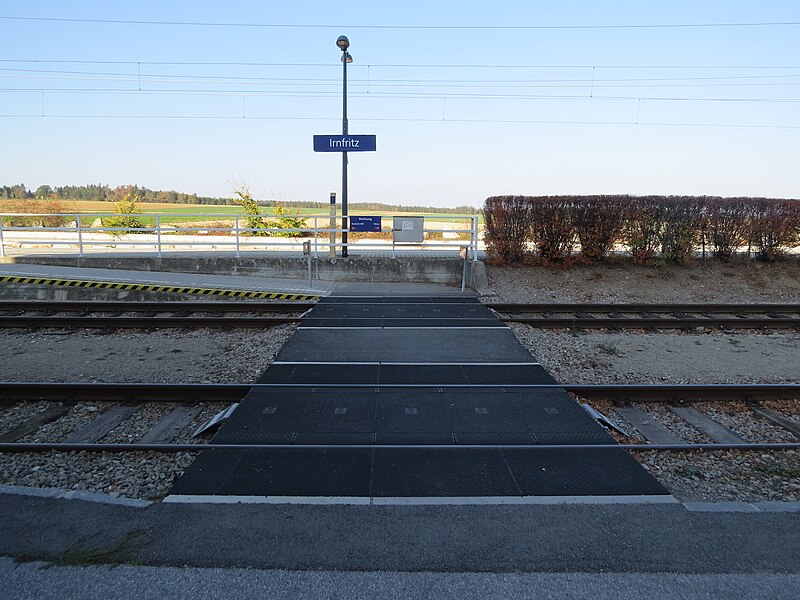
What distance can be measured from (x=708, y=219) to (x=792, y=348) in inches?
286

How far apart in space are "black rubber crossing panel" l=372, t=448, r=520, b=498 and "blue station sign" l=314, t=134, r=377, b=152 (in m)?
12.4

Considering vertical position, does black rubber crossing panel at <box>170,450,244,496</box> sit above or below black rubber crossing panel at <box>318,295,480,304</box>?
below

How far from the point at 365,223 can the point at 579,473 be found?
40.2ft

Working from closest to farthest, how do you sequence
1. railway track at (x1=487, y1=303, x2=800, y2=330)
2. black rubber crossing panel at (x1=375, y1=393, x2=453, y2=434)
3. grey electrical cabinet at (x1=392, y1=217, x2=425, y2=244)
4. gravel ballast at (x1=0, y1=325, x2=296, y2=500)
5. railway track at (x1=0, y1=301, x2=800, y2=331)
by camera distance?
gravel ballast at (x1=0, y1=325, x2=296, y2=500) < black rubber crossing panel at (x1=375, y1=393, x2=453, y2=434) < railway track at (x1=0, y1=301, x2=800, y2=331) < railway track at (x1=487, y1=303, x2=800, y2=330) < grey electrical cabinet at (x1=392, y1=217, x2=425, y2=244)

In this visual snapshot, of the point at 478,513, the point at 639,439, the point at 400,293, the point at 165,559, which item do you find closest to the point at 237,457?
the point at 165,559

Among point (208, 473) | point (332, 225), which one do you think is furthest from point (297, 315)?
point (208, 473)

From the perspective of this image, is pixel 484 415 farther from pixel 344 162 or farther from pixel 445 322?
pixel 344 162

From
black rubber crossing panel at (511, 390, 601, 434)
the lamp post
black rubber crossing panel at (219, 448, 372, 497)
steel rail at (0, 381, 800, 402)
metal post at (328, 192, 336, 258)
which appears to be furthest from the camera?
metal post at (328, 192, 336, 258)

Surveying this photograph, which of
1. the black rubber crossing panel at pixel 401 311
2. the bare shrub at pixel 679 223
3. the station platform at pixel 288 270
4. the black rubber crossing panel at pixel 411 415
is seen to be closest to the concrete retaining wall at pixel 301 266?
the station platform at pixel 288 270

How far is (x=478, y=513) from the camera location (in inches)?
155

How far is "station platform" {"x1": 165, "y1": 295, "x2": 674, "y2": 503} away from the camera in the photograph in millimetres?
4375

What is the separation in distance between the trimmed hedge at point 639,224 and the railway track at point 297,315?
13.0 feet

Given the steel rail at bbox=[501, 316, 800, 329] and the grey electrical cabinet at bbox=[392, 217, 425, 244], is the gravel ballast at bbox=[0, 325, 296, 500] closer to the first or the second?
the steel rail at bbox=[501, 316, 800, 329]

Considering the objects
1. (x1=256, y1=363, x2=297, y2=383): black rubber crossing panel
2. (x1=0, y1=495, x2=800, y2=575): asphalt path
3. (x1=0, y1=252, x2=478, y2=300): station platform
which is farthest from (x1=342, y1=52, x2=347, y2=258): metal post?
(x1=0, y1=495, x2=800, y2=575): asphalt path
